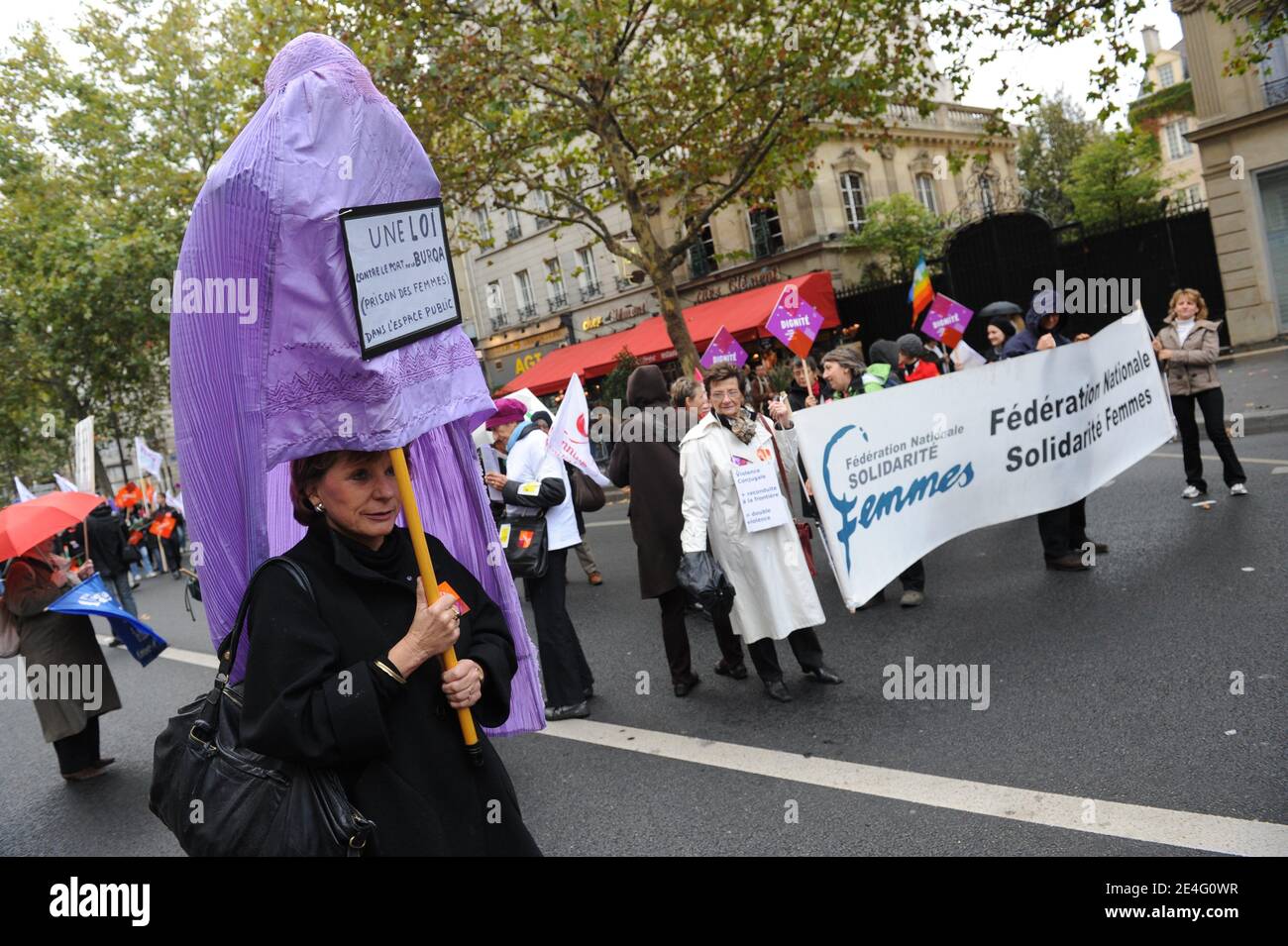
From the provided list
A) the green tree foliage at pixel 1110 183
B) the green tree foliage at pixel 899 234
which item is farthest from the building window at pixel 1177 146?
the green tree foliage at pixel 899 234

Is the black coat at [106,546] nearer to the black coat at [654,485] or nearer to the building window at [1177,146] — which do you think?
the black coat at [654,485]

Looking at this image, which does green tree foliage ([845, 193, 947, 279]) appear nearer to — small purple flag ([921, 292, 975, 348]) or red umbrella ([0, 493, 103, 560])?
small purple flag ([921, 292, 975, 348])

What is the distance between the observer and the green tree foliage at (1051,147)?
38.4 metres

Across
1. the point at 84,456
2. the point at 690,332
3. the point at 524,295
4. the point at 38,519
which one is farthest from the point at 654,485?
the point at 524,295

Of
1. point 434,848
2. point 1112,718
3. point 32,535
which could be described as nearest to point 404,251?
point 434,848

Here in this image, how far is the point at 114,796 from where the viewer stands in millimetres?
6312

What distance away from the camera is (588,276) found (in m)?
34.5

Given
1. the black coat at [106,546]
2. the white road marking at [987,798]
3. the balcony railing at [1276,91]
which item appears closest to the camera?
the white road marking at [987,798]

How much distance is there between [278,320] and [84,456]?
10.8 metres

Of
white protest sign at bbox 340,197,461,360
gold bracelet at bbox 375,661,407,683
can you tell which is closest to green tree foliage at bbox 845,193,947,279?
white protest sign at bbox 340,197,461,360

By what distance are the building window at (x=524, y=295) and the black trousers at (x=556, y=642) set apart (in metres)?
32.2

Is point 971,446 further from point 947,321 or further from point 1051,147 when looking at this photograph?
point 1051,147

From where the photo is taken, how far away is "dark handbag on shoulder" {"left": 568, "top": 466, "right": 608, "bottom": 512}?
712cm
